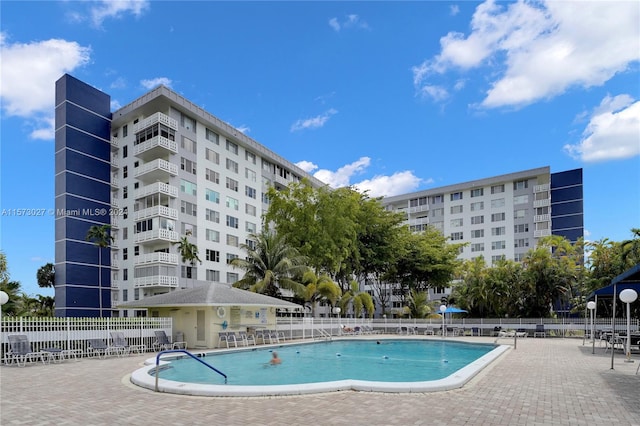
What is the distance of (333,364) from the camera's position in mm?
18922

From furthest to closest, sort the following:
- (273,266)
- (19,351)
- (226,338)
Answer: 1. (273,266)
2. (226,338)
3. (19,351)

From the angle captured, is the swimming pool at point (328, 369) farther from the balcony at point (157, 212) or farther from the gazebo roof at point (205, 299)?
the balcony at point (157, 212)

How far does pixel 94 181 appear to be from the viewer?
4325 cm

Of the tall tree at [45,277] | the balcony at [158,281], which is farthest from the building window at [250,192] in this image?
the tall tree at [45,277]

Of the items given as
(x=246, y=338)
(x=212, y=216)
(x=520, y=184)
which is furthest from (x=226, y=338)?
(x=520, y=184)

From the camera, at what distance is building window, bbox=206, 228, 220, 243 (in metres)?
44.2

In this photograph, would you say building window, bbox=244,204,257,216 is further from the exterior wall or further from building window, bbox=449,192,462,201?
building window, bbox=449,192,462,201

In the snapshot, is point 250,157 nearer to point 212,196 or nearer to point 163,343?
point 212,196

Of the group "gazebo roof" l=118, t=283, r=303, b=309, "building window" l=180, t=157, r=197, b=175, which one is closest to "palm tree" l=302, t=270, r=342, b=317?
"gazebo roof" l=118, t=283, r=303, b=309

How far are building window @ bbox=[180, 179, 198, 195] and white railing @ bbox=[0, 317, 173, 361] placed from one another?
73.2 feet

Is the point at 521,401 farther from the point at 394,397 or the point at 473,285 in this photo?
the point at 473,285

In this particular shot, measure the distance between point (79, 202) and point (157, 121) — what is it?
409 inches

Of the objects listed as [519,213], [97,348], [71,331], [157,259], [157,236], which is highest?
[519,213]

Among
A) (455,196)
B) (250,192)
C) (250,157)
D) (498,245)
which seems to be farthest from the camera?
(455,196)
